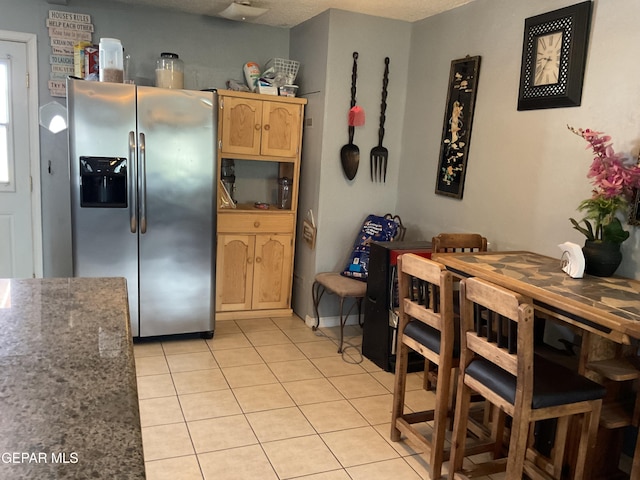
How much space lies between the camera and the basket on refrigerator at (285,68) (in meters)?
3.97

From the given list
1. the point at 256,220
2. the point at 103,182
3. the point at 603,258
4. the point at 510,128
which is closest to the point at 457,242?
the point at 510,128

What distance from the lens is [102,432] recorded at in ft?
2.75

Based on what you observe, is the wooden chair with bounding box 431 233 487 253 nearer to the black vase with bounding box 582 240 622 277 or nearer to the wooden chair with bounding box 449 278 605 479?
the black vase with bounding box 582 240 622 277

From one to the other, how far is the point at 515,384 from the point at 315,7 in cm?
293

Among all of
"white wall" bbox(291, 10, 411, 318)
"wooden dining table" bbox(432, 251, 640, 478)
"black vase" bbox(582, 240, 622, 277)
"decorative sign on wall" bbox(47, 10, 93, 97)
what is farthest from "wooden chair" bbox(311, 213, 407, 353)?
"decorative sign on wall" bbox(47, 10, 93, 97)

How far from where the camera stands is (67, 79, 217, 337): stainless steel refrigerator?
10.3 feet

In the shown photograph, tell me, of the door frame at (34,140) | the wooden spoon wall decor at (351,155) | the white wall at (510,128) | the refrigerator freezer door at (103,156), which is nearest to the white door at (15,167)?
the door frame at (34,140)

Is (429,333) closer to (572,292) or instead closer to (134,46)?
(572,292)

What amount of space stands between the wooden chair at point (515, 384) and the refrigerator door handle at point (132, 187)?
2.22 m

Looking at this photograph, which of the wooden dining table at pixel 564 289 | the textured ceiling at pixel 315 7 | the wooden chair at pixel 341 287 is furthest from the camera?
the wooden chair at pixel 341 287

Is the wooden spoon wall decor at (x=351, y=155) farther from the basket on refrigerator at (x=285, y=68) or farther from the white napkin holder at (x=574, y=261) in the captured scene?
the white napkin holder at (x=574, y=261)

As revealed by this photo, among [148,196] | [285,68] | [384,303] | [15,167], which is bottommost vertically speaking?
[384,303]

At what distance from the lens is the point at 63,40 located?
3.67 meters

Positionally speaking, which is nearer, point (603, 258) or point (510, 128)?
point (603, 258)
